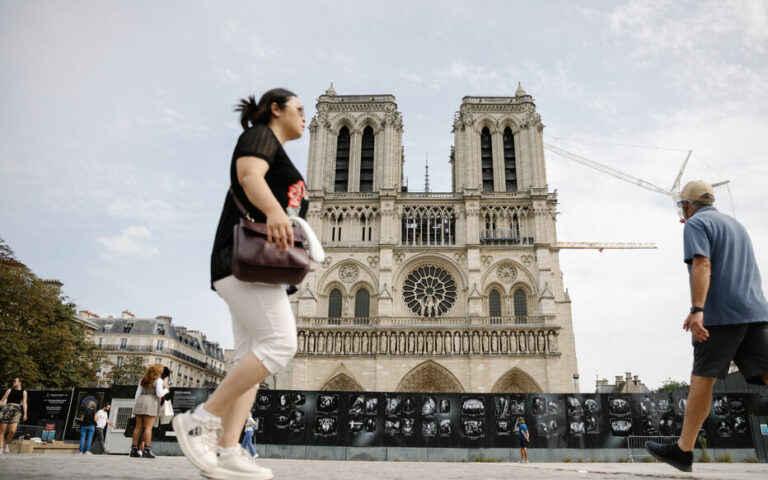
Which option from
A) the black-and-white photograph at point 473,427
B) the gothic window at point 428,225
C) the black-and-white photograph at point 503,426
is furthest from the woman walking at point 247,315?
the gothic window at point 428,225

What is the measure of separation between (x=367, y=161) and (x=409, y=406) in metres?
20.8

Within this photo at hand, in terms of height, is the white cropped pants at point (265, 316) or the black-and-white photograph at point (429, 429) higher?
the white cropped pants at point (265, 316)

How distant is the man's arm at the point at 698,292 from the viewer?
10.4 feet

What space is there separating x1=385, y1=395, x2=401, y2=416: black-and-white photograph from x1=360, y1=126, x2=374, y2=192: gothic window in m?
19.1

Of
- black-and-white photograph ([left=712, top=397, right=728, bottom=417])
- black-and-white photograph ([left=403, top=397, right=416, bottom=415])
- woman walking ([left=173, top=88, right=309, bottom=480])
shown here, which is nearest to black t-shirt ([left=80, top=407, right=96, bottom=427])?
black-and-white photograph ([left=403, top=397, right=416, bottom=415])

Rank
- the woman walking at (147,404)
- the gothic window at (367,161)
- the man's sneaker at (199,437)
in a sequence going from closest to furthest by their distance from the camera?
the man's sneaker at (199,437) → the woman walking at (147,404) → the gothic window at (367,161)

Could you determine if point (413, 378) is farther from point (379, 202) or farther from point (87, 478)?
point (87, 478)

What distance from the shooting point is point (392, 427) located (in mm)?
14117

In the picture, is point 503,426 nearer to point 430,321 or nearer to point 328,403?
point 328,403

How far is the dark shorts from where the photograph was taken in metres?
3.21

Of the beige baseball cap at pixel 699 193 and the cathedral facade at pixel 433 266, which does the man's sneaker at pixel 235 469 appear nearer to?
the beige baseball cap at pixel 699 193

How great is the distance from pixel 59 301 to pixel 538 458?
65.3ft

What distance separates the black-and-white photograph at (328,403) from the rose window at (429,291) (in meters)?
14.4

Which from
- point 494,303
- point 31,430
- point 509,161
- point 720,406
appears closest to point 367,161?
point 509,161
